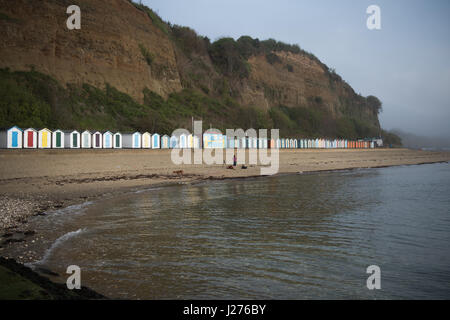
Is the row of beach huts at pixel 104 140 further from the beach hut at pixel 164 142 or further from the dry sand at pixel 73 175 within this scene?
the dry sand at pixel 73 175

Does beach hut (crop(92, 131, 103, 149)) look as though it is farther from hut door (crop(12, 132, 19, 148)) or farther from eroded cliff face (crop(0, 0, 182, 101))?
eroded cliff face (crop(0, 0, 182, 101))

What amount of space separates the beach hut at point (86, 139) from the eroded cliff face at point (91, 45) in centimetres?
1392

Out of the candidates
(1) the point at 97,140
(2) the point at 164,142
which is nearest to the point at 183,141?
(2) the point at 164,142

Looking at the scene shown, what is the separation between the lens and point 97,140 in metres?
34.3

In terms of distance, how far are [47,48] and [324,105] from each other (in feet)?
238

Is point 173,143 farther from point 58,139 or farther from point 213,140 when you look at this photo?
point 58,139

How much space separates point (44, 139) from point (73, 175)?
10.3m

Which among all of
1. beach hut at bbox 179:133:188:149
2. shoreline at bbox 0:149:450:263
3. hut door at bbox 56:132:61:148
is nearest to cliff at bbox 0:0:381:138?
beach hut at bbox 179:133:188:149

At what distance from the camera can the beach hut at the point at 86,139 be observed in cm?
3294
